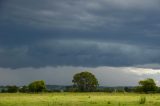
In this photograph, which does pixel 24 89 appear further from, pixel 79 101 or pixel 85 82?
pixel 79 101

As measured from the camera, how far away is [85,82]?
131 metres

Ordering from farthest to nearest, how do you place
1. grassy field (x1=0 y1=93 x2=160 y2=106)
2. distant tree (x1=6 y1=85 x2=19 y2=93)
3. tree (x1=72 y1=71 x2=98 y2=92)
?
tree (x1=72 y1=71 x2=98 y2=92)
distant tree (x1=6 y1=85 x2=19 y2=93)
grassy field (x1=0 y1=93 x2=160 y2=106)

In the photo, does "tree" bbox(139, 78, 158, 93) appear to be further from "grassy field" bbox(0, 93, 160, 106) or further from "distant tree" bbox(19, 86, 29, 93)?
"grassy field" bbox(0, 93, 160, 106)

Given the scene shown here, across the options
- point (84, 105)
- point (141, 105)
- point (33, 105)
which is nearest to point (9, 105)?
point (33, 105)

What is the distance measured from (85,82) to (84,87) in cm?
235

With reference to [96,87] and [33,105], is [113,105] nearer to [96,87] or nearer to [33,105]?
[33,105]

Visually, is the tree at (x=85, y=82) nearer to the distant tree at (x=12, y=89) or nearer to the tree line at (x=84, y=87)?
the tree line at (x=84, y=87)

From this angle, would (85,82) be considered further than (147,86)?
Yes

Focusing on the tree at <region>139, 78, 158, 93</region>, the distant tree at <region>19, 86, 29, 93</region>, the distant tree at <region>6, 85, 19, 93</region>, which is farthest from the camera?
the distant tree at <region>6, 85, 19, 93</region>

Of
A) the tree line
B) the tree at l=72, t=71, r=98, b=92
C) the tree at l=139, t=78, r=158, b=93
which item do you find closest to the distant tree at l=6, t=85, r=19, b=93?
the tree line

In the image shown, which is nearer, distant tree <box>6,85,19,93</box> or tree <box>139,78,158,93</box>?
tree <box>139,78,158,93</box>

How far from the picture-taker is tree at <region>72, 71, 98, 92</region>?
131m

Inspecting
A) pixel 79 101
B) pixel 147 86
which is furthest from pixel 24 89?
pixel 79 101

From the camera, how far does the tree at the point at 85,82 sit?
13088 cm
